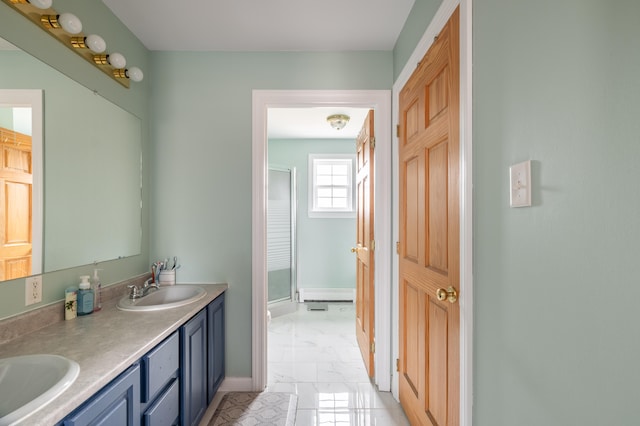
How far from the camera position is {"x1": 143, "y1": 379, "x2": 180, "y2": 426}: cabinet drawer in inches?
49.9

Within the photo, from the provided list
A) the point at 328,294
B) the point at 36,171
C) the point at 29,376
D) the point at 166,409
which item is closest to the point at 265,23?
the point at 36,171

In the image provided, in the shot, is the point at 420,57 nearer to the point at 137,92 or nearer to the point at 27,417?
the point at 137,92

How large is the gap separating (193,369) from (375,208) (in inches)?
59.0

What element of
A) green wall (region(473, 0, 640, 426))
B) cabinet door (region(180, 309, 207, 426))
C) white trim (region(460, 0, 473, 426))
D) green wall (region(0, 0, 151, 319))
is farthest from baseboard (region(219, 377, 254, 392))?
green wall (region(473, 0, 640, 426))

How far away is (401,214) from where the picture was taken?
6.47ft

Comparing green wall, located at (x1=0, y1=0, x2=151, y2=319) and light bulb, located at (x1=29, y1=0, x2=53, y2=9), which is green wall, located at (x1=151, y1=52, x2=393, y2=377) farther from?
light bulb, located at (x1=29, y1=0, x2=53, y2=9)

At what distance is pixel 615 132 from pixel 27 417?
139cm

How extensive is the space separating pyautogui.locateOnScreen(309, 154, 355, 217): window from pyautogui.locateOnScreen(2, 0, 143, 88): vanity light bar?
2878 mm

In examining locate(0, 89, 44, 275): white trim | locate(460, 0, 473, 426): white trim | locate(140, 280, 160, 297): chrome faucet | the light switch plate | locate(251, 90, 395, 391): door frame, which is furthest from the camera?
locate(251, 90, 395, 391): door frame

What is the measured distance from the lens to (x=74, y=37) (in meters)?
1.57

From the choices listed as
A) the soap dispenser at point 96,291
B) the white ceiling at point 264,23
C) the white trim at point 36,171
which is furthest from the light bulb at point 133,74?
the soap dispenser at point 96,291

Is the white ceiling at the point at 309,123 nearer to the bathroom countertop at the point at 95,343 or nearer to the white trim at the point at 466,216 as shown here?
the white trim at the point at 466,216

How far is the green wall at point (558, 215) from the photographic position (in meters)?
0.56

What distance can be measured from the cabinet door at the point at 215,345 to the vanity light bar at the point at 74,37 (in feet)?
4.96
